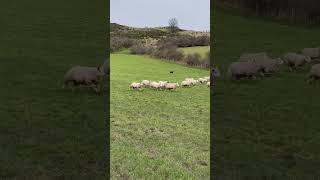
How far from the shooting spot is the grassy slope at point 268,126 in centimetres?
824

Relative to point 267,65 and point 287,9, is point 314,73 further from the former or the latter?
point 287,9

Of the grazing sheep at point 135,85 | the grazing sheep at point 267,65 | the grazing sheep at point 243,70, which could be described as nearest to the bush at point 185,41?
the grazing sheep at point 267,65

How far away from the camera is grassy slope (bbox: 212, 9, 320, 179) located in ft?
27.0

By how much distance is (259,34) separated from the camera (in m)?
33.6

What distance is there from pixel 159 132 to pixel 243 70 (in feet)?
22.9

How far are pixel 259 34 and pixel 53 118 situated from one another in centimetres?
2507

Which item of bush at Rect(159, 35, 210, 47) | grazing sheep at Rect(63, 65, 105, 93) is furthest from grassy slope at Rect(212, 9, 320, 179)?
grazing sheep at Rect(63, 65, 105, 93)

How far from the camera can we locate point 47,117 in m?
10.9

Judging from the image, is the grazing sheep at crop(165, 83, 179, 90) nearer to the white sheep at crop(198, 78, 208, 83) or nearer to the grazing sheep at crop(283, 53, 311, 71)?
the white sheep at crop(198, 78, 208, 83)

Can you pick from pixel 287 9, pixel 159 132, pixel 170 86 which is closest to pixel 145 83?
pixel 170 86

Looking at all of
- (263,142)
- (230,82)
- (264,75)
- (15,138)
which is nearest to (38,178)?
(15,138)

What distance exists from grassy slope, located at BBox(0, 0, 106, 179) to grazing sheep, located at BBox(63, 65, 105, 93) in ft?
1.28

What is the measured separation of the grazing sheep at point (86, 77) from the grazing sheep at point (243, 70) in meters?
4.81

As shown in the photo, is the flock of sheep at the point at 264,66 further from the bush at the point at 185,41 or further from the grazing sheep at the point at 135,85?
the grazing sheep at the point at 135,85
